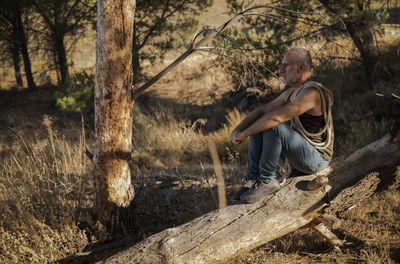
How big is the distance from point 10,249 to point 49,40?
12.7m

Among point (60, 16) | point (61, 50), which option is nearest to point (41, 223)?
point (61, 50)

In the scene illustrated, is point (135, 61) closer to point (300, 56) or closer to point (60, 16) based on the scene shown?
point (60, 16)

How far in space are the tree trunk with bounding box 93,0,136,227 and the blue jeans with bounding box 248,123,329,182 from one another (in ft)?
4.47

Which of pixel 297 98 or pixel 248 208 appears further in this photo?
pixel 248 208

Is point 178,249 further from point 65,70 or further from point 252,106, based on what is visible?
point 65,70

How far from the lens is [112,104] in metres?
3.54

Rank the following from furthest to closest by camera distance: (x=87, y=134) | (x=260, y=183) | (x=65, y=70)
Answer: (x=65, y=70), (x=87, y=134), (x=260, y=183)

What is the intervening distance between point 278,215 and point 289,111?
923 mm

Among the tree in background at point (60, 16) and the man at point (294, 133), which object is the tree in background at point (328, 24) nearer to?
the man at point (294, 133)

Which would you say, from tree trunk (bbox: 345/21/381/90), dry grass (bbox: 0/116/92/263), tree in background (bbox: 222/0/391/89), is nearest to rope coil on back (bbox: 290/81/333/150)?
dry grass (bbox: 0/116/92/263)

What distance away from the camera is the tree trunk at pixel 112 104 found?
341 cm

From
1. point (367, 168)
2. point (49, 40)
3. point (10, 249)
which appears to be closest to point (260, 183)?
point (367, 168)

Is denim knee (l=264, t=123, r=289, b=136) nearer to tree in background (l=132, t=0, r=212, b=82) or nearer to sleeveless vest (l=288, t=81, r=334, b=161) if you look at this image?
sleeveless vest (l=288, t=81, r=334, b=161)

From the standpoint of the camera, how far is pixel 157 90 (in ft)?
49.8
